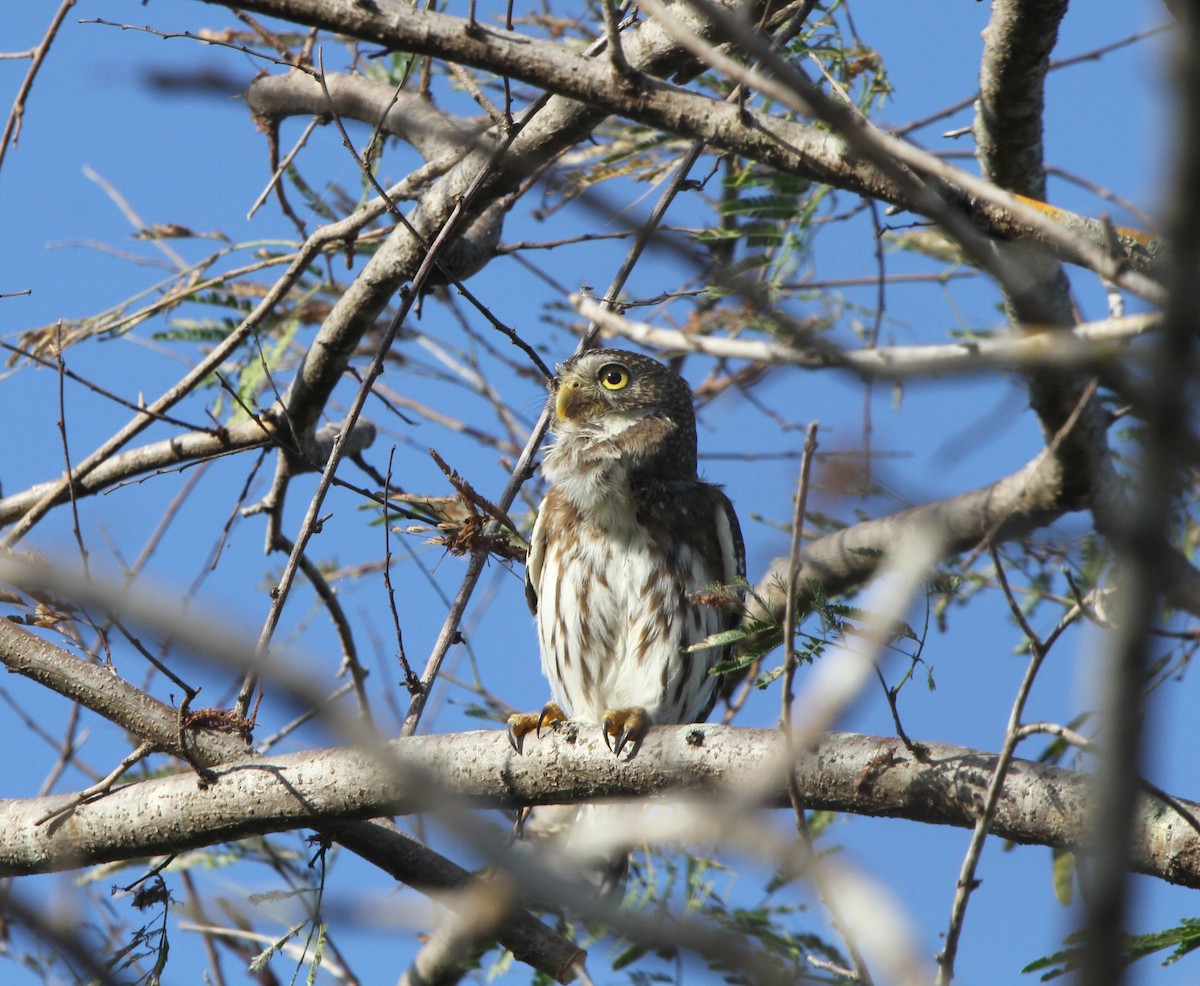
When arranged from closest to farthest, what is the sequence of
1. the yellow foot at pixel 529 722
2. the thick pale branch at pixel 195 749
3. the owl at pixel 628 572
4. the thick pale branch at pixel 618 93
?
the thick pale branch at pixel 618 93, the yellow foot at pixel 529 722, the thick pale branch at pixel 195 749, the owl at pixel 628 572

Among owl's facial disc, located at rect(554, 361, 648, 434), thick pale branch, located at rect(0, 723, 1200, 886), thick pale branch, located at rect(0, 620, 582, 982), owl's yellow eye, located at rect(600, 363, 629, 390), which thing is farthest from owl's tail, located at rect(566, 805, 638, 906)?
owl's yellow eye, located at rect(600, 363, 629, 390)

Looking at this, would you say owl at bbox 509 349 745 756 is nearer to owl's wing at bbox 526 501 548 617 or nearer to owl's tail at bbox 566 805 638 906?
owl's wing at bbox 526 501 548 617

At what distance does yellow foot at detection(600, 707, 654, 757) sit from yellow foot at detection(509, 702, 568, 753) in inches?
5.9

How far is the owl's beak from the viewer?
5098 millimetres

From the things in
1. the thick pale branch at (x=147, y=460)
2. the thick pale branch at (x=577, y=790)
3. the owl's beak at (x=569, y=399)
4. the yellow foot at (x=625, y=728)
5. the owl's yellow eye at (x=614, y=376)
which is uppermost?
the owl's yellow eye at (x=614, y=376)

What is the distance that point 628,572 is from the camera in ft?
14.9

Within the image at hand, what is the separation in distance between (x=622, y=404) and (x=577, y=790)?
2.34 m

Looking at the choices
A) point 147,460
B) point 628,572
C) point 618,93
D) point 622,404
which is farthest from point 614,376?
point 618,93

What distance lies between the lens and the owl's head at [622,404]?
5031 mm

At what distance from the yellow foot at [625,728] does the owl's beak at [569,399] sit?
1606 millimetres

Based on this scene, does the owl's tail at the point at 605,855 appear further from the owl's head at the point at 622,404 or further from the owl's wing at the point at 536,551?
the owl's head at the point at 622,404

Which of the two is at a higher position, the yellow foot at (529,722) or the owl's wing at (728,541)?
the owl's wing at (728,541)

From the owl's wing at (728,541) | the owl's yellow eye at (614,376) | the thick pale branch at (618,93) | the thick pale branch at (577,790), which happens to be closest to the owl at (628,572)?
the owl's wing at (728,541)

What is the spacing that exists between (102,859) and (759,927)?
2.37m
